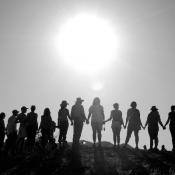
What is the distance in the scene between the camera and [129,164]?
45.1 ft

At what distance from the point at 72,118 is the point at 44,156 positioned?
2.66 meters

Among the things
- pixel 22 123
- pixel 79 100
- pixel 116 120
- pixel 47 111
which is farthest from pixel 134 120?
pixel 22 123

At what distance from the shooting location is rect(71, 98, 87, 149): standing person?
16.7m

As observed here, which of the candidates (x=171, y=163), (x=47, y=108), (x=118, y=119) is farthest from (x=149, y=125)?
(x=47, y=108)

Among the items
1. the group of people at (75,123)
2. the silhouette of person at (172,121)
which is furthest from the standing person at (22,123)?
the silhouette of person at (172,121)

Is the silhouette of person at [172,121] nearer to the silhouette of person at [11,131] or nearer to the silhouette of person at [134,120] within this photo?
the silhouette of person at [134,120]

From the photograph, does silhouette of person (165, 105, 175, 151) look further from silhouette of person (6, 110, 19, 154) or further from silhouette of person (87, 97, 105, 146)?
silhouette of person (6, 110, 19, 154)

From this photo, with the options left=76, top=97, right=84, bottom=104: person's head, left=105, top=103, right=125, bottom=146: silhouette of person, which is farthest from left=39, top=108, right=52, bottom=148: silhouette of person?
left=105, top=103, right=125, bottom=146: silhouette of person

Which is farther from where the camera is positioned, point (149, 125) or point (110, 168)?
point (149, 125)

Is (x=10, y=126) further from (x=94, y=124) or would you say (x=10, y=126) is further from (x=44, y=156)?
(x=94, y=124)

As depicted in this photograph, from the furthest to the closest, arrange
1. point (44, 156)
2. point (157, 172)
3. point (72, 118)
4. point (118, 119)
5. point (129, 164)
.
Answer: point (118, 119)
point (72, 118)
point (44, 156)
point (129, 164)
point (157, 172)

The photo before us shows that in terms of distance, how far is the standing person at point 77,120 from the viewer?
16.7 meters

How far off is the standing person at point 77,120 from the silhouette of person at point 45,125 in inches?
56.8

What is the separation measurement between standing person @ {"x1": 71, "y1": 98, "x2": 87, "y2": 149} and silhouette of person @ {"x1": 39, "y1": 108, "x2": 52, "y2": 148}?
1442mm
